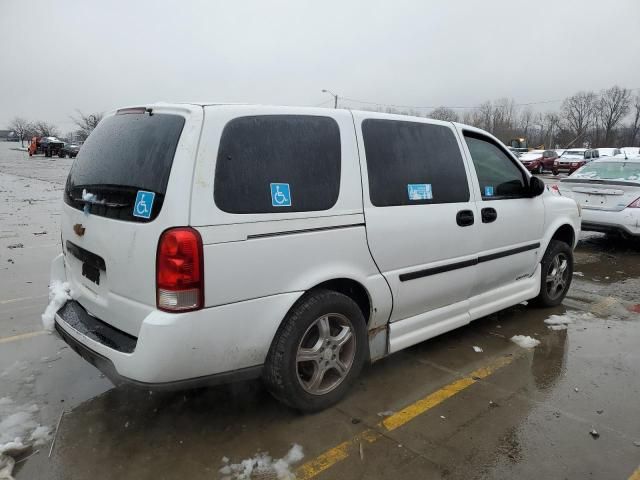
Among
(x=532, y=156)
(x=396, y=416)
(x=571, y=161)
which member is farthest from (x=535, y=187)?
(x=532, y=156)

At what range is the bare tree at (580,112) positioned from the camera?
87125 mm

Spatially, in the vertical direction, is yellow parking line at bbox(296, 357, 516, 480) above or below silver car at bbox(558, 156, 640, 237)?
below

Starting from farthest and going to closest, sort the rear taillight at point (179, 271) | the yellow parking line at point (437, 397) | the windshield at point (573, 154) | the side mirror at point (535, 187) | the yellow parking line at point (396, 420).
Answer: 1. the windshield at point (573, 154)
2. the side mirror at point (535, 187)
3. the yellow parking line at point (437, 397)
4. the yellow parking line at point (396, 420)
5. the rear taillight at point (179, 271)

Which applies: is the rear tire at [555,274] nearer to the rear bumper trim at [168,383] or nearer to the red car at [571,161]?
the rear bumper trim at [168,383]

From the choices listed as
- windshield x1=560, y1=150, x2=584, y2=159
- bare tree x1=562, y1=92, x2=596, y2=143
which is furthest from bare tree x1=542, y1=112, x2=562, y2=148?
windshield x1=560, y1=150, x2=584, y2=159

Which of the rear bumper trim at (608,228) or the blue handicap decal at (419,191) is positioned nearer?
the blue handicap decal at (419,191)

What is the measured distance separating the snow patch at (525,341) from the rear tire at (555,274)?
0.78 m

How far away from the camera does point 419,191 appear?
352 cm

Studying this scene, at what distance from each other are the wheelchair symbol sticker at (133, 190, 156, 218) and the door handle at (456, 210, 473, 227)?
2.23 meters

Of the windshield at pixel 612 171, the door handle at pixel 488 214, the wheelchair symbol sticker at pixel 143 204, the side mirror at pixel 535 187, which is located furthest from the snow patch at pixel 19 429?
the windshield at pixel 612 171

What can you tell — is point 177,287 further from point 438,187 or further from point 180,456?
point 438,187

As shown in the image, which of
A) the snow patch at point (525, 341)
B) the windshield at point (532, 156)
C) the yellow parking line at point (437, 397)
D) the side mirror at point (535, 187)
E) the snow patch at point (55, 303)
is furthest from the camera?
the windshield at point (532, 156)

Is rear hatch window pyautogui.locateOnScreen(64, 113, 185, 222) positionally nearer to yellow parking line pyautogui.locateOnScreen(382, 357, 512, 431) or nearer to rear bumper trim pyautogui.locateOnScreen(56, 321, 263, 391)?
rear bumper trim pyautogui.locateOnScreen(56, 321, 263, 391)

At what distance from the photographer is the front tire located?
283cm
